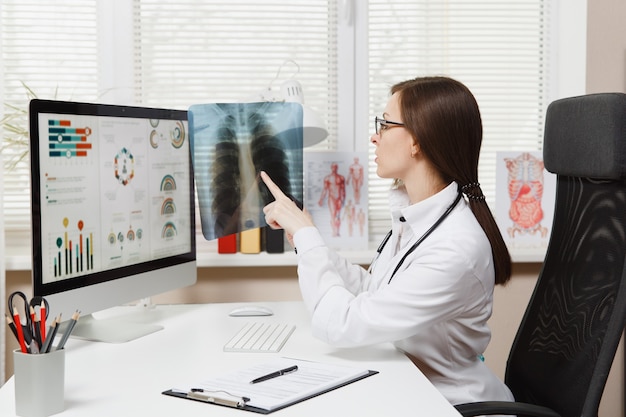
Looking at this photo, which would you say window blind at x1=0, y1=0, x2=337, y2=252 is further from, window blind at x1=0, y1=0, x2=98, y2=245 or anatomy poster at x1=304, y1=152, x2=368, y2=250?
anatomy poster at x1=304, y1=152, x2=368, y2=250

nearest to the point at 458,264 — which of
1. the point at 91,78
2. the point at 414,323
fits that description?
the point at 414,323

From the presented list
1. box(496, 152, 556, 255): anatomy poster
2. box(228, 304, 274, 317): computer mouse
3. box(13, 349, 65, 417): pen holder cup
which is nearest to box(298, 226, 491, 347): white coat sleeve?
box(228, 304, 274, 317): computer mouse

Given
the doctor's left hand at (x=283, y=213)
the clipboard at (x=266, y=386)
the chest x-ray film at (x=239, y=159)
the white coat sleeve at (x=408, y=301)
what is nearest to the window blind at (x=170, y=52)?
the chest x-ray film at (x=239, y=159)

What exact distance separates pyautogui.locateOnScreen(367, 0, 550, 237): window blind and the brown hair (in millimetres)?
1014

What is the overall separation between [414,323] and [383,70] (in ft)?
4.63

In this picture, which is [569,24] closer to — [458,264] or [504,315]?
[504,315]

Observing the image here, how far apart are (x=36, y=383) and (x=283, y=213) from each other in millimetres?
753

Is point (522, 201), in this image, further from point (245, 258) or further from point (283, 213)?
point (283, 213)

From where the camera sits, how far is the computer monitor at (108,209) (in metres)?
1.44

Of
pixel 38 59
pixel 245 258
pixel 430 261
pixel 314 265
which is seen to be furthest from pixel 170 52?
pixel 430 261

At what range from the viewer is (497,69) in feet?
8.69

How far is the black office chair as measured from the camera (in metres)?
1.33

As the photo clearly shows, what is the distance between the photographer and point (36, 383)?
1.06m

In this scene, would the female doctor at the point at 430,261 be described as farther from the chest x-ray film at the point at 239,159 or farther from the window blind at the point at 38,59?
the window blind at the point at 38,59
